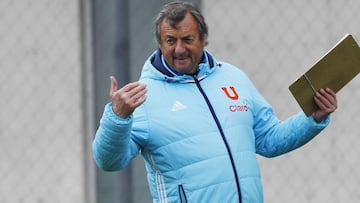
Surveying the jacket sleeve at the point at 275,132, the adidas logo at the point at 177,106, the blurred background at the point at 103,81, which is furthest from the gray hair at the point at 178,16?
the blurred background at the point at 103,81

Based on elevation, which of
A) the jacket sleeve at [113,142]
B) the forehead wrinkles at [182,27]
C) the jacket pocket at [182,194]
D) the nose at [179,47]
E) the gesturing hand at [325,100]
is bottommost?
the jacket pocket at [182,194]

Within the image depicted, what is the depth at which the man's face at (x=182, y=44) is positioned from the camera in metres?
4.46

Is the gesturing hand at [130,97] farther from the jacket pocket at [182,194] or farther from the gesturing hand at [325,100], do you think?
the gesturing hand at [325,100]

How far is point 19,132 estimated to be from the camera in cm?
616

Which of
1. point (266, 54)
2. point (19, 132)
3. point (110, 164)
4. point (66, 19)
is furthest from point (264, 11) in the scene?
point (110, 164)

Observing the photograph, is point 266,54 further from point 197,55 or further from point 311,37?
point 197,55

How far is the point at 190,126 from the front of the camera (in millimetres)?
4418

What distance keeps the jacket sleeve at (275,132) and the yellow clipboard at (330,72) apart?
0.48 feet

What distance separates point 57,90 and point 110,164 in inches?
71.4

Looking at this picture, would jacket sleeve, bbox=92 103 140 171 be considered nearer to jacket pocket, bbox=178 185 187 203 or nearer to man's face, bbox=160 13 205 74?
jacket pocket, bbox=178 185 187 203

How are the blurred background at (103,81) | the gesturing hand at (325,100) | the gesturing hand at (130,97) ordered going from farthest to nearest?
the blurred background at (103,81), the gesturing hand at (325,100), the gesturing hand at (130,97)

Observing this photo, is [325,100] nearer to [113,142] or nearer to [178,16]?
[178,16]

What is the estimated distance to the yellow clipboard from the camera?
445 centimetres

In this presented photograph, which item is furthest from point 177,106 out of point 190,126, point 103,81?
point 103,81
